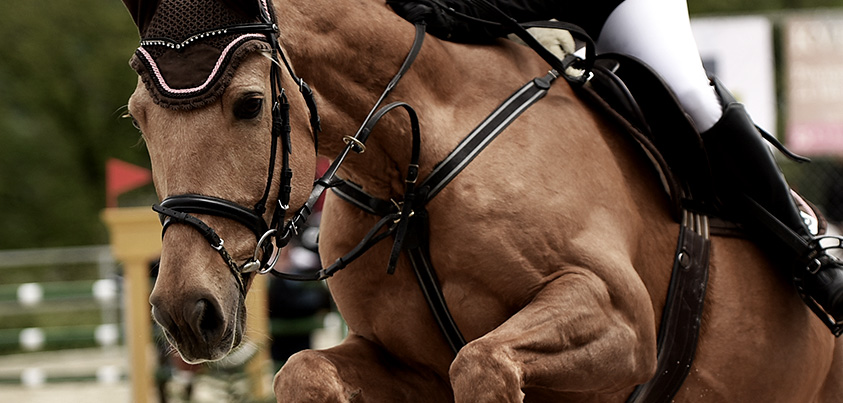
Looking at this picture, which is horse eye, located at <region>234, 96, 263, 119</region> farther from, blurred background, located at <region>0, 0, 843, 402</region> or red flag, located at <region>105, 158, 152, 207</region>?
red flag, located at <region>105, 158, 152, 207</region>

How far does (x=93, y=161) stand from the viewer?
1889 cm

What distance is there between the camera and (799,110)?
10.6 meters

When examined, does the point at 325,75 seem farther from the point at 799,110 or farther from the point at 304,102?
the point at 799,110

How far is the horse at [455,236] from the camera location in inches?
93.4

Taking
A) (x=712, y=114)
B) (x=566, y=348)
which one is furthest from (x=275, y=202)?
(x=712, y=114)

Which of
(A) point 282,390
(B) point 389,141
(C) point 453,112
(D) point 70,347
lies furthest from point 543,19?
(D) point 70,347

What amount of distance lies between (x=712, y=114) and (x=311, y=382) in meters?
1.61

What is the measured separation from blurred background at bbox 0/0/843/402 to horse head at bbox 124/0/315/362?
0.65m

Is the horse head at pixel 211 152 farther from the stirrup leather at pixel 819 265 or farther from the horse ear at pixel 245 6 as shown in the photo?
the stirrup leather at pixel 819 265

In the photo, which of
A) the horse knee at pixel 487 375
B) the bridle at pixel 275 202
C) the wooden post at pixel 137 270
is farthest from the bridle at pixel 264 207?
the wooden post at pixel 137 270

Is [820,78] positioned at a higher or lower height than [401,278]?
lower

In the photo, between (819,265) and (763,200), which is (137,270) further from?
(819,265)

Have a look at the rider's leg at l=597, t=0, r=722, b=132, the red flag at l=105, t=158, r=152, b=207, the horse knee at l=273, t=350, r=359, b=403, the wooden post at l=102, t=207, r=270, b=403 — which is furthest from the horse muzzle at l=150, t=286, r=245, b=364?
the red flag at l=105, t=158, r=152, b=207

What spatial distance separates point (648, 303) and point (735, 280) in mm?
593
